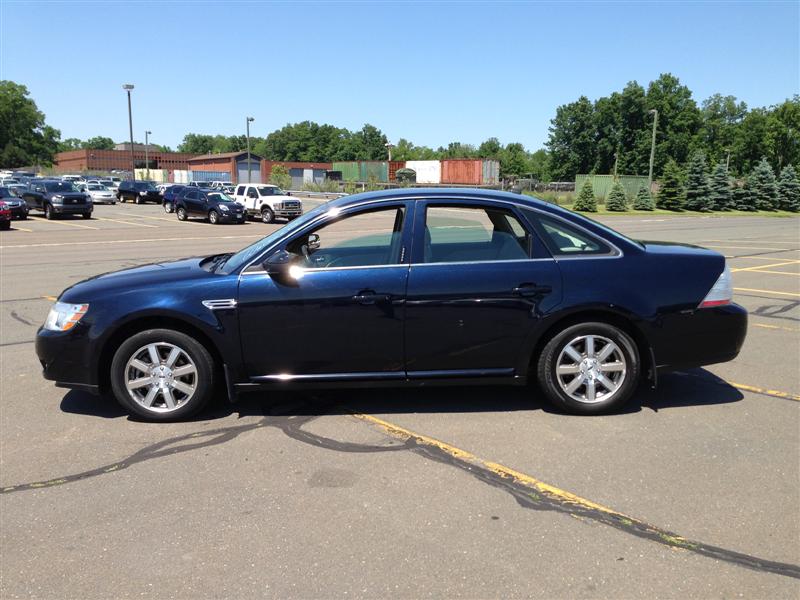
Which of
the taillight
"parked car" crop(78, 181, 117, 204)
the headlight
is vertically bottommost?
the headlight

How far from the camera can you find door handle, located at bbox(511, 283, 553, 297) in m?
4.45

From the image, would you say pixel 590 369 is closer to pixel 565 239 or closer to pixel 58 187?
pixel 565 239

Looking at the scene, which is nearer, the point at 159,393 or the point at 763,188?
the point at 159,393

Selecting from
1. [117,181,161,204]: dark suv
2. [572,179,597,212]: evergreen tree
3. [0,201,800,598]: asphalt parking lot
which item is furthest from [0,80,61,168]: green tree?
[0,201,800,598]: asphalt parking lot

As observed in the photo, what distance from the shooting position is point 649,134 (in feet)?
289

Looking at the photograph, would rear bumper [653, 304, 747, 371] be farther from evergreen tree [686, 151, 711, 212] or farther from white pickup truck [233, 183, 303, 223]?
evergreen tree [686, 151, 711, 212]

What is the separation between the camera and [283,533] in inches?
123

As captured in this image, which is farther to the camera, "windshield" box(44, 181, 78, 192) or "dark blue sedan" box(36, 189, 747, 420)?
"windshield" box(44, 181, 78, 192)

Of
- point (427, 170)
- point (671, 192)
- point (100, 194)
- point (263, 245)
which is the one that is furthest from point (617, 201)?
point (263, 245)

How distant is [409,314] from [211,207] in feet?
93.0

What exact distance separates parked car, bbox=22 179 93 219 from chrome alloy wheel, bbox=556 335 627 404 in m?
31.8

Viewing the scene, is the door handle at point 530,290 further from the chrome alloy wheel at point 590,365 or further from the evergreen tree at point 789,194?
the evergreen tree at point 789,194

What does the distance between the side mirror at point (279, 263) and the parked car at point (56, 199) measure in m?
30.6

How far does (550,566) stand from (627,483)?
3.30ft
